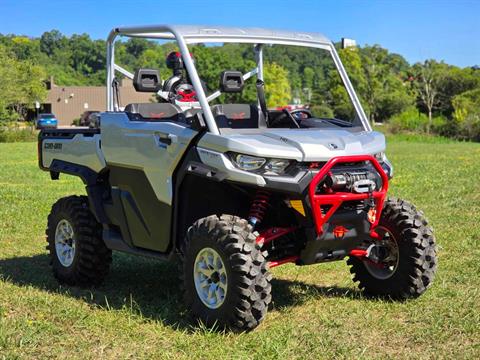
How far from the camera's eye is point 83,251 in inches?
286

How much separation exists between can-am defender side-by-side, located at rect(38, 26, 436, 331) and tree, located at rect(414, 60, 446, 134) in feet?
203

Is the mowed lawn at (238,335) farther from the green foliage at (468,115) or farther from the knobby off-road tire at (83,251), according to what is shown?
the green foliage at (468,115)

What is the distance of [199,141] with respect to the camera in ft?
19.2

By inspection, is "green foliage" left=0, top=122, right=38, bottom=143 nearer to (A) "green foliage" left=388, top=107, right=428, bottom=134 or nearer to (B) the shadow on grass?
(A) "green foliage" left=388, top=107, right=428, bottom=134

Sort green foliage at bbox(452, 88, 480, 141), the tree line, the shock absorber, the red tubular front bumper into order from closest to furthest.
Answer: the red tubular front bumper
the shock absorber
green foliage at bbox(452, 88, 480, 141)
the tree line

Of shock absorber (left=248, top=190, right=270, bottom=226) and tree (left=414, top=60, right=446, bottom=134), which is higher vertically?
tree (left=414, top=60, right=446, bottom=134)

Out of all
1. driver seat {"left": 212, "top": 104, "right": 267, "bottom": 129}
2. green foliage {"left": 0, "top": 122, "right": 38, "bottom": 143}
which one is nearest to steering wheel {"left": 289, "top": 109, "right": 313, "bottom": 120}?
driver seat {"left": 212, "top": 104, "right": 267, "bottom": 129}

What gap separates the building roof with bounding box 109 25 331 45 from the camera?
6.08 m

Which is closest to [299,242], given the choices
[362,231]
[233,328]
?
[362,231]

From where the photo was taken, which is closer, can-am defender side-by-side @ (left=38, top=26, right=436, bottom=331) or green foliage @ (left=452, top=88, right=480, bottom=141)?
can-am defender side-by-side @ (left=38, top=26, right=436, bottom=331)

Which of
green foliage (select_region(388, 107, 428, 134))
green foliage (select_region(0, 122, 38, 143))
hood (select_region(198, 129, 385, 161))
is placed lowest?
green foliage (select_region(0, 122, 38, 143))

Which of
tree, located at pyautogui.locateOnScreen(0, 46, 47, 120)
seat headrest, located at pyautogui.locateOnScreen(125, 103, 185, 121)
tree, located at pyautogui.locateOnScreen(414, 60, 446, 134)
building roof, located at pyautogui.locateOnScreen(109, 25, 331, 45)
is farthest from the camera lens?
tree, located at pyautogui.locateOnScreen(414, 60, 446, 134)

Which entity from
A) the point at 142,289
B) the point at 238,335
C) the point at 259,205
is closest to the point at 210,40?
the point at 259,205

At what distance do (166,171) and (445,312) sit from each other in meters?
2.54
